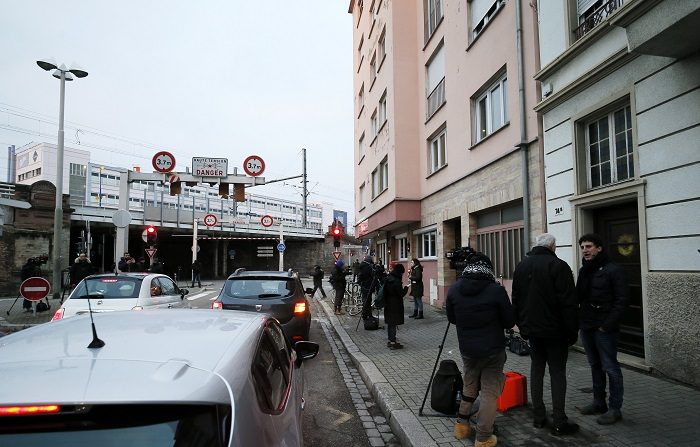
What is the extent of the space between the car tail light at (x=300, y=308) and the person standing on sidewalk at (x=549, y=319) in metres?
4.36

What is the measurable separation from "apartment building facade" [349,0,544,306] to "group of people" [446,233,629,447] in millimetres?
4401

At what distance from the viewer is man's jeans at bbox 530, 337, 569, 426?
13.8 ft

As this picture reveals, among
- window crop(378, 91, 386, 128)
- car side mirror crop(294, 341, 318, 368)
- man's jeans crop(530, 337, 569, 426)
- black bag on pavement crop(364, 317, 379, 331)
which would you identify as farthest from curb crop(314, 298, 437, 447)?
window crop(378, 91, 386, 128)

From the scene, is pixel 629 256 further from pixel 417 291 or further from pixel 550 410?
pixel 417 291

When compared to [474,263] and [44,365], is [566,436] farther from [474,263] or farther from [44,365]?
[44,365]

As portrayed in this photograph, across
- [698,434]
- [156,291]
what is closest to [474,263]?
[698,434]

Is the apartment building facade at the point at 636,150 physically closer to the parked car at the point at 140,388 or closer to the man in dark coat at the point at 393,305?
the man in dark coat at the point at 393,305

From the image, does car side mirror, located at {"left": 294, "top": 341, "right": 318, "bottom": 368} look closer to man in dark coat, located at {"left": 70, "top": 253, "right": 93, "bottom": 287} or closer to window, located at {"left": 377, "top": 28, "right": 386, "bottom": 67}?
man in dark coat, located at {"left": 70, "top": 253, "right": 93, "bottom": 287}

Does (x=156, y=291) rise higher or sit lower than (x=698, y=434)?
higher

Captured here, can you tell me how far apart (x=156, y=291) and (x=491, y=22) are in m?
9.37

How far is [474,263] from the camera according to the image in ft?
13.7

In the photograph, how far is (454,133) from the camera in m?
13.4

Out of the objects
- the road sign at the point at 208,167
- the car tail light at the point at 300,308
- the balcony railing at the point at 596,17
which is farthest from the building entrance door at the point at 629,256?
the road sign at the point at 208,167

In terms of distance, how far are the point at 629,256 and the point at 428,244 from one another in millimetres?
10180
